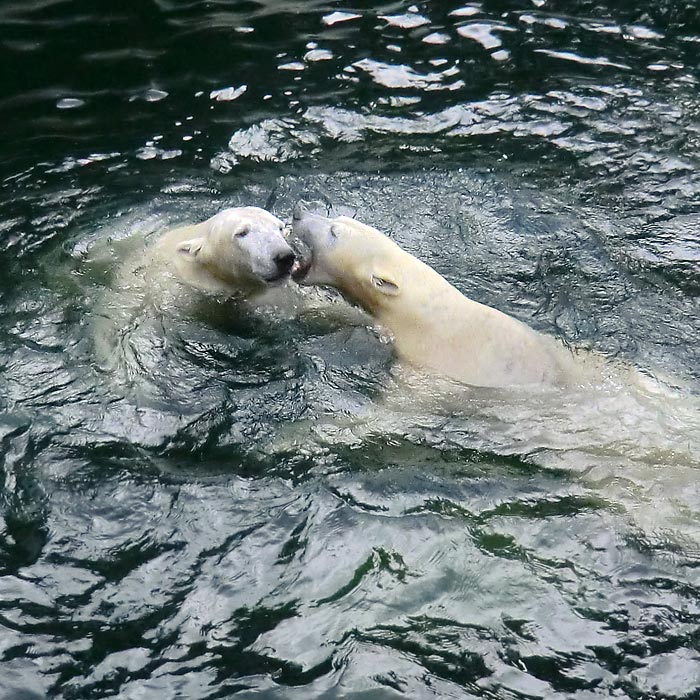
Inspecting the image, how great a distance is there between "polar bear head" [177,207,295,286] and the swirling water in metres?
0.30

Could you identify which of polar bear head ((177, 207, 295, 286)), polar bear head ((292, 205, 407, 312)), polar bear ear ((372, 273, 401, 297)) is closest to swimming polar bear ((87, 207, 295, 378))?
polar bear head ((177, 207, 295, 286))

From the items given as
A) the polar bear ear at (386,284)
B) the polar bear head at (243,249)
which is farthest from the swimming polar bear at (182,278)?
the polar bear ear at (386,284)

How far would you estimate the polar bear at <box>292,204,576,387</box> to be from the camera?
5719 mm

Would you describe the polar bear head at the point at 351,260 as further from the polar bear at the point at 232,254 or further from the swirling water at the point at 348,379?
the swirling water at the point at 348,379

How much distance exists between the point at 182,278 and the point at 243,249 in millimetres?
675

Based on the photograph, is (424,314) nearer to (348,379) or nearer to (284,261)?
(348,379)

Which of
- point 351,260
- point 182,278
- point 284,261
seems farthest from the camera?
point 182,278

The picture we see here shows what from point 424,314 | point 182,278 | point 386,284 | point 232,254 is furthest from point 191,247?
point 424,314

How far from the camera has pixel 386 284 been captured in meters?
5.96

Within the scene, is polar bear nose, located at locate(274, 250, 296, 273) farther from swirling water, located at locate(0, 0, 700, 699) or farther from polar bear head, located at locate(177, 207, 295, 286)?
swirling water, located at locate(0, 0, 700, 699)

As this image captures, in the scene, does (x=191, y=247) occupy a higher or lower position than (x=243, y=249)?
lower

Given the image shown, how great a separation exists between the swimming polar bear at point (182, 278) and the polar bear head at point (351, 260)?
166mm

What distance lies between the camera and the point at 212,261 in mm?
6500

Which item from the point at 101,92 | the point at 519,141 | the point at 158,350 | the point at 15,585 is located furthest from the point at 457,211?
the point at 15,585
